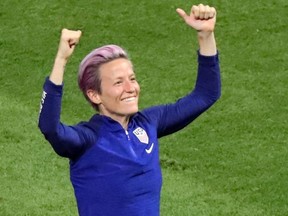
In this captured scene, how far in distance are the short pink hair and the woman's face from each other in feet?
0.06

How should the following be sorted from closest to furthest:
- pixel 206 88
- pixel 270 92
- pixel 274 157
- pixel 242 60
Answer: pixel 206 88 < pixel 274 157 < pixel 270 92 < pixel 242 60

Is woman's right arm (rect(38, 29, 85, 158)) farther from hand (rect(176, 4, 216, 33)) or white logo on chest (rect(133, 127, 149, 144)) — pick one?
hand (rect(176, 4, 216, 33))

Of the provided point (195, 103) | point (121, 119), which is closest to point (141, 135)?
point (121, 119)

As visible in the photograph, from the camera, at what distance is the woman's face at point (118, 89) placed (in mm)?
3908

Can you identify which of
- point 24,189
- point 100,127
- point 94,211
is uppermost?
point 100,127

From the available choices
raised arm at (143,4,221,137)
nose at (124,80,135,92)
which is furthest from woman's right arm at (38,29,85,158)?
raised arm at (143,4,221,137)

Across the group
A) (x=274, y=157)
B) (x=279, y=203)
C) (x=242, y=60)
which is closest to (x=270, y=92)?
(x=242, y=60)

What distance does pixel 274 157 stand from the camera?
8070mm

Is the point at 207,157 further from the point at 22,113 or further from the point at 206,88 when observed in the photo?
the point at 206,88

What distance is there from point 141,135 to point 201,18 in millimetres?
623

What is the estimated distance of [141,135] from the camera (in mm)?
4008

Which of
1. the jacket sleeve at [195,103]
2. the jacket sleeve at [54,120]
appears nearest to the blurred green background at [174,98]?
the jacket sleeve at [195,103]

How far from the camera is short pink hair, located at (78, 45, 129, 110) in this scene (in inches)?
155

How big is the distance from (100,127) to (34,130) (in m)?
4.96
